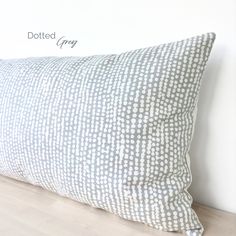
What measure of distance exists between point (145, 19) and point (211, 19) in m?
0.16

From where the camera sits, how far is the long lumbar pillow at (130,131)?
62 cm

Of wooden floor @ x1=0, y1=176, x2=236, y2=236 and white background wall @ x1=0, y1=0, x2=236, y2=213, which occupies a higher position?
white background wall @ x1=0, y1=0, x2=236, y2=213

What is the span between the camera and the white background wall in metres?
0.70

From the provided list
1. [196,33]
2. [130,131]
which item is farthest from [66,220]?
[196,33]

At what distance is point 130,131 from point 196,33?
28 cm

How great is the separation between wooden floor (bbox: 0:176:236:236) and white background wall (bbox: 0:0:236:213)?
0.26 ft

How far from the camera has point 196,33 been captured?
2.35 ft

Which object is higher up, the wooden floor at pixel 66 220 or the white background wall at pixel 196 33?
the white background wall at pixel 196 33

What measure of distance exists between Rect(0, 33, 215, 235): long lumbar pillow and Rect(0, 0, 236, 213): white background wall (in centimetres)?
9

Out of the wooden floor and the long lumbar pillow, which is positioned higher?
the long lumbar pillow

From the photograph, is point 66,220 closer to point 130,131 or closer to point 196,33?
point 130,131

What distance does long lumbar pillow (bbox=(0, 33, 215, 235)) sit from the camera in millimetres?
618

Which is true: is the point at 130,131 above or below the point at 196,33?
below

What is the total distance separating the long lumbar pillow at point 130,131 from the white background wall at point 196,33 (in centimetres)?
9
